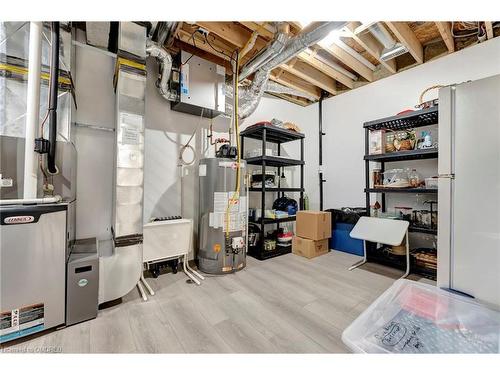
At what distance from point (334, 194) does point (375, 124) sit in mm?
1409

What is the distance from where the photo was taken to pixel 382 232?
7.59 ft

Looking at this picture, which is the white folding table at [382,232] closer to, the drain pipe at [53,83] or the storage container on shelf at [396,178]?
the storage container on shelf at [396,178]

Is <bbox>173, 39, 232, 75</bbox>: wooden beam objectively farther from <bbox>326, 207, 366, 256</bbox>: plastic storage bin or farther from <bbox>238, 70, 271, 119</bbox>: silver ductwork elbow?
<bbox>326, 207, 366, 256</bbox>: plastic storage bin

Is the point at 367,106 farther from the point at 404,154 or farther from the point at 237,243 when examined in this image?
the point at 237,243

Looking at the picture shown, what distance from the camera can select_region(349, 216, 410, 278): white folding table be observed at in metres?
2.19

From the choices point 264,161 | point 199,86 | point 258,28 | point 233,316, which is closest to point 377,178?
point 264,161

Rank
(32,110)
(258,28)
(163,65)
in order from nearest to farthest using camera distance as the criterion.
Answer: (32,110) < (258,28) < (163,65)

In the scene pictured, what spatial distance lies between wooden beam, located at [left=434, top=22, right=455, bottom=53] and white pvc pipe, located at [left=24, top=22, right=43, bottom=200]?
11.3 ft

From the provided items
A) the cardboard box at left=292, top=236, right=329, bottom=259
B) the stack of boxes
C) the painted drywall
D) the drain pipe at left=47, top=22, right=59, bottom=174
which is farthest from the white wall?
the drain pipe at left=47, top=22, right=59, bottom=174

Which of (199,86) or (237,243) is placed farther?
(199,86)

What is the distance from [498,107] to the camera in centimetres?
106

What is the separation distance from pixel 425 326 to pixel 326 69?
3.07 m
